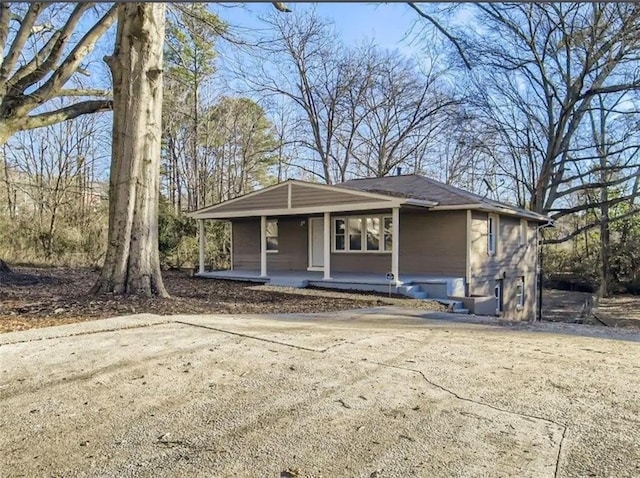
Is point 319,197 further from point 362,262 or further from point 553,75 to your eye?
point 553,75

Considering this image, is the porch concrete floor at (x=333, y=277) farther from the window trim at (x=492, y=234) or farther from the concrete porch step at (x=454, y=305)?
the window trim at (x=492, y=234)

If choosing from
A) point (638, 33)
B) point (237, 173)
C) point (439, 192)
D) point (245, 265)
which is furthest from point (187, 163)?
point (638, 33)

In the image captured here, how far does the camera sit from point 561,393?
3.71m

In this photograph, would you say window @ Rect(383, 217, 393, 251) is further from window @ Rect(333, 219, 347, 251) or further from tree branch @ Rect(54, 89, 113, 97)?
tree branch @ Rect(54, 89, 113, 97)

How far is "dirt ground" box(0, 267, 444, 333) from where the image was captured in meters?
6.84

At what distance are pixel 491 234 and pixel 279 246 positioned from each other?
27.0 feet

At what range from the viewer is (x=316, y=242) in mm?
17719

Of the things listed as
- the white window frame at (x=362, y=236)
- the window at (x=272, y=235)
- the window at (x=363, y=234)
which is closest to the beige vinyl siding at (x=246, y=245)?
the window at (x=272, y=235)

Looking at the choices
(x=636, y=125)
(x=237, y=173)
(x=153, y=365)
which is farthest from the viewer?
(x=237, y=173)

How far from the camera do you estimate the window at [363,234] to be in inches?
617

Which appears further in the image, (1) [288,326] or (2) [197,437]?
(1) [288,326]

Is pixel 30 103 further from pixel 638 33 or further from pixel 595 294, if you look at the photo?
pixel 595 294

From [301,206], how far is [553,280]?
20.2 meters

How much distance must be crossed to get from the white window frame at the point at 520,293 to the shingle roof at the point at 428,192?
8.54 ft
